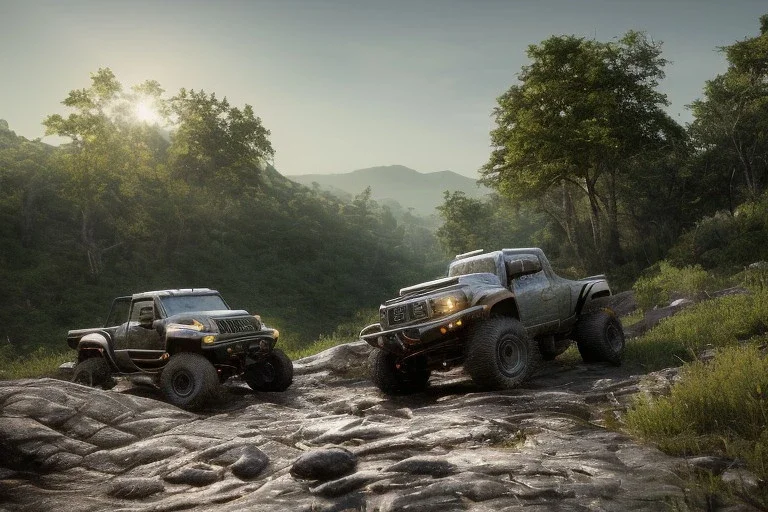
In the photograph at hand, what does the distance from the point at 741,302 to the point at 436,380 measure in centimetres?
576

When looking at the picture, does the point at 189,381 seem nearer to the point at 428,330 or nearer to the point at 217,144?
the point at 428,330

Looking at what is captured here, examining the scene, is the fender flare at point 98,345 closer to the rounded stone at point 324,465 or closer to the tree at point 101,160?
the rounded stone at point 324,465

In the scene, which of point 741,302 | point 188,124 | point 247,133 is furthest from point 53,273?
point 741,302

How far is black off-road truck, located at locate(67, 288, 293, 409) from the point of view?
909 cm

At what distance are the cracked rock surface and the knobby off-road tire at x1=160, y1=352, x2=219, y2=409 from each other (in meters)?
0.45

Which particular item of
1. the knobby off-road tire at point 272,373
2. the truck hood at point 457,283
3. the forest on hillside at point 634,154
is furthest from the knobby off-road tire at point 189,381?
the forest on hillside at point 634,154

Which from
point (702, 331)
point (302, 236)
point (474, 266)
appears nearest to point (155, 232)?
point (302, 236)

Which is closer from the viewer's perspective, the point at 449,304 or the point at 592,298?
the point at 449,304

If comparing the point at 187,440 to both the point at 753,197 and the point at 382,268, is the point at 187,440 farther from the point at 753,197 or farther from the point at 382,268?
the point at 382,268

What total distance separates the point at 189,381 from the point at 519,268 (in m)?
5.70

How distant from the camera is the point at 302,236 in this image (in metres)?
54.8

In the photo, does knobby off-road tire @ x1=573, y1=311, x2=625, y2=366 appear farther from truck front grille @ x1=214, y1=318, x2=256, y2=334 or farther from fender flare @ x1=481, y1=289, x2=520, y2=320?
truck front grille @ x1=214, y1=318, x2=256, y2=334

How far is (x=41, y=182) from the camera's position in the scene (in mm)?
37250

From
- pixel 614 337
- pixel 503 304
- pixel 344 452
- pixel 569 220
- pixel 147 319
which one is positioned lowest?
pixel 614 337
